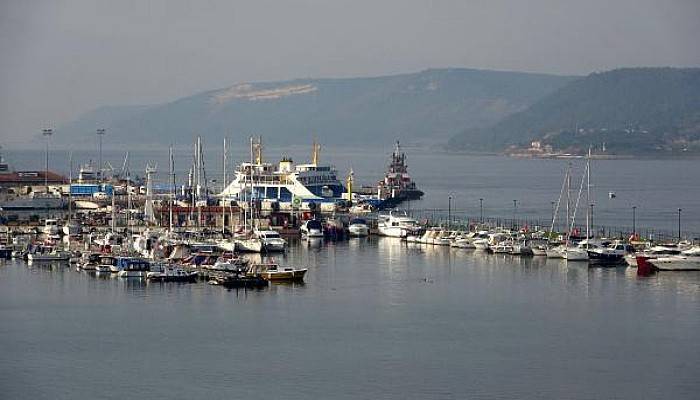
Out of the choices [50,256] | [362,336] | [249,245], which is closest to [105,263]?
[50,256]

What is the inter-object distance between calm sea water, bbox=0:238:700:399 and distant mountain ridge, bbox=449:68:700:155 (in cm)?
9997

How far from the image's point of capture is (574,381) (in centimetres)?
1577

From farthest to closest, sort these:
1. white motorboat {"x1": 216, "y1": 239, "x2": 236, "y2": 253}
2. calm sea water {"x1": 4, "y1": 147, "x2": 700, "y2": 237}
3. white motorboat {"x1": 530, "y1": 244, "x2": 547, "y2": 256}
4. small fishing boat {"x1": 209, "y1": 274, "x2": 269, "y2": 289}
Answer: calm sea water {"x1": 4, "y1": 147, "x2": 700, "y2": 237} < white motorboat {"x1": 530, "y1": 244, "x2": 547, "y2": 256} < white motorboat {"x1": 216, "y1": 239, "x2": 236, "y2": 253} < small fishing boat {"x1": 209, "y1": 274, "x2": 269, "y2": 289}

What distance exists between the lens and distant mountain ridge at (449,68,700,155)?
5020 inches

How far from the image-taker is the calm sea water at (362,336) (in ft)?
51.4

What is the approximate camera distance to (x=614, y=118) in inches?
6412

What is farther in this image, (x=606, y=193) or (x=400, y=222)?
(x=606, y=193)

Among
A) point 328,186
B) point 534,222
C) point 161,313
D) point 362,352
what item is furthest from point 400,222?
point 362,352

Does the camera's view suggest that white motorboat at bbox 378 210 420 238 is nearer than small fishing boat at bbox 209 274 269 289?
No

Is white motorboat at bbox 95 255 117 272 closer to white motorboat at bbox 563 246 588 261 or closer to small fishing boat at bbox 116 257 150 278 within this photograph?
small fishing boat at bbox 116 257 150 278

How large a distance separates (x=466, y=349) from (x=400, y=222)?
1446 centimetres

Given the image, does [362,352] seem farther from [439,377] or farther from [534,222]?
[534,222]

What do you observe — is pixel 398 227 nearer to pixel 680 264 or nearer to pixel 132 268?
pixel 680 264

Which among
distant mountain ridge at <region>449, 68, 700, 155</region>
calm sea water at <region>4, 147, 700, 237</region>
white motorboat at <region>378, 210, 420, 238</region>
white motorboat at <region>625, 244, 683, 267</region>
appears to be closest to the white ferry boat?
calm sea water at <region>4, 147, 700, 237</region>
